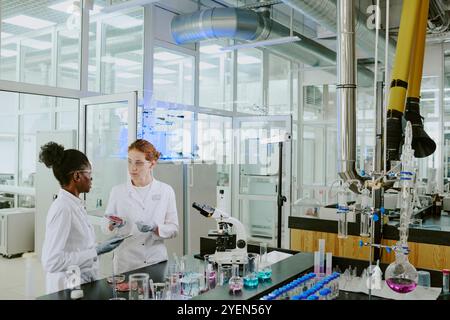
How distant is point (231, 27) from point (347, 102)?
99.3 inches

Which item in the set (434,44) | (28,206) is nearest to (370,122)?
(434,44)

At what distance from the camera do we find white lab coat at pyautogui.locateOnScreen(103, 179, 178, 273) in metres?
2.83

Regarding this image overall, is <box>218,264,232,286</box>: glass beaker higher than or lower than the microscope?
lower

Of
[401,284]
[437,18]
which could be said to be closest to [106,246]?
[401,284]

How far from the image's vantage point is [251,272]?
2.13 metres

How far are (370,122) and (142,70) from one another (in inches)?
145

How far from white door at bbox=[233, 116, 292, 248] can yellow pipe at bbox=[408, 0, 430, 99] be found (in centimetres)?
344

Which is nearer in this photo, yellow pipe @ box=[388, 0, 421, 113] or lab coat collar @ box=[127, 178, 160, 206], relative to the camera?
yellow pipe @ box=[388, 0, 421, 113]

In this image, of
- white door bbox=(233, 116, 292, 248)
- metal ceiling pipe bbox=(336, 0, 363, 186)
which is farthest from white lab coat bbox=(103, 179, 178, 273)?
white door bbox=(233, 116, 292, 248)

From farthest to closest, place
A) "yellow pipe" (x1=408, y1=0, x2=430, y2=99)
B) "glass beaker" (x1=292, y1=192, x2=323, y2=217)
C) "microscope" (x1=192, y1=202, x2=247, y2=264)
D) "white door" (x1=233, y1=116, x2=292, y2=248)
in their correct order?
"white door" (x1=233, y1=116, x2=292, y2=248) → "glass beaker" (x1=292, y1=192, x2=323, y2=217) → "yellow pipe" (x1=408, y1=0, x2=430, y2=99) → "microscope" (x1=192, y1=202, x2=247, y2=264)

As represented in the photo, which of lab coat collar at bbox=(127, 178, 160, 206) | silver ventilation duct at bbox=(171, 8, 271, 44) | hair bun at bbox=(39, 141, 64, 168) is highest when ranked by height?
silver ventilation duct at bbox=(171, 8, 271, 44)

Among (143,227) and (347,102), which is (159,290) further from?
(347,102)

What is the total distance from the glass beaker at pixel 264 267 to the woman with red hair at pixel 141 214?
690mm

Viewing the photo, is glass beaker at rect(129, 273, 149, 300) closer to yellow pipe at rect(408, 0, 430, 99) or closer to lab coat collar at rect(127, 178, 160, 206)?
lab coat collar at rect(127, 178, 160, 206)
